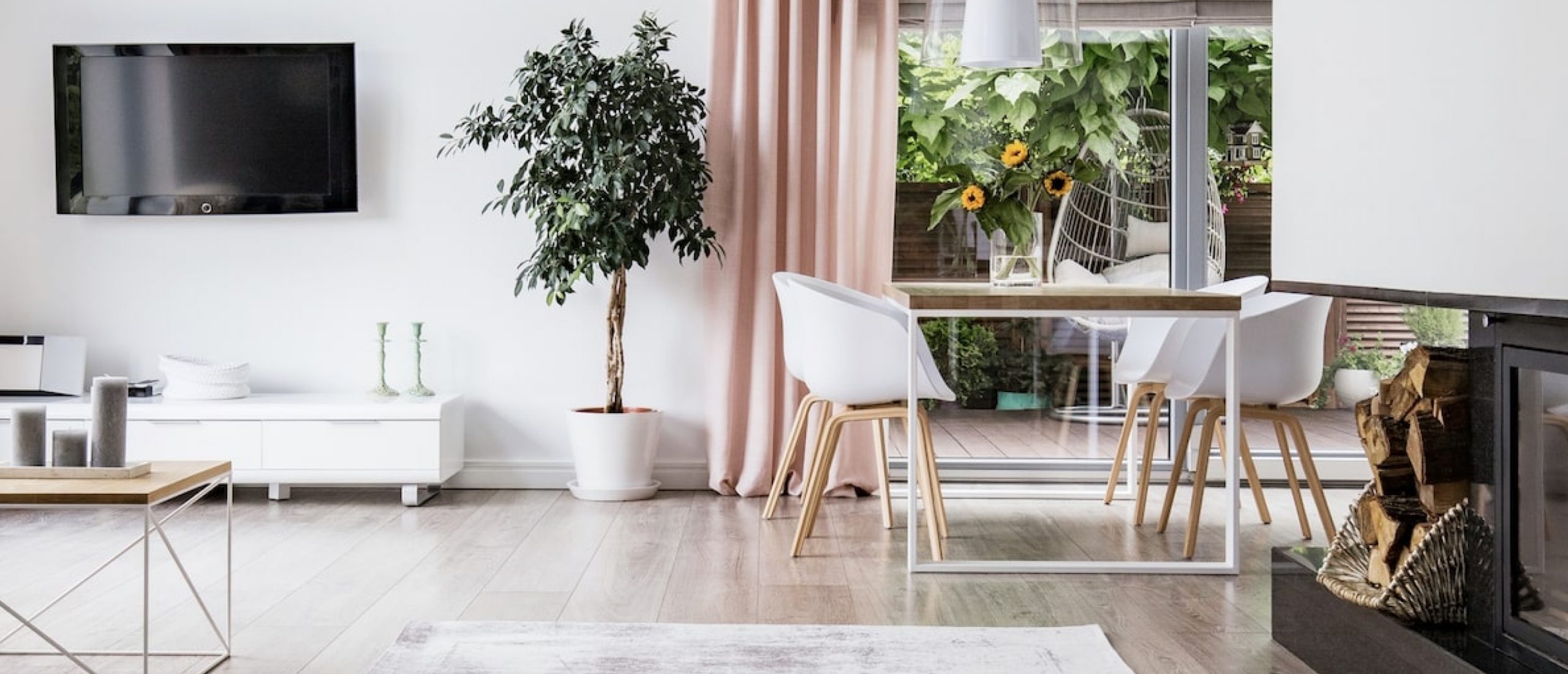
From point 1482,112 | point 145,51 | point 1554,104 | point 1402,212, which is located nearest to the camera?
point 1554,104

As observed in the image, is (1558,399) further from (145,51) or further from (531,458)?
(145,51)

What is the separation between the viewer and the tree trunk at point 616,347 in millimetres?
4750

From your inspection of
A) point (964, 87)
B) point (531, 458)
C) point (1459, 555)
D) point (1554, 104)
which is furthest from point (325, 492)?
point (1554, 104)

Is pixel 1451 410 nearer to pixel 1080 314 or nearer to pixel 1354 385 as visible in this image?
pixel 1080 314

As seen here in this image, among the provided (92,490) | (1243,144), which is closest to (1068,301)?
(1243,144)

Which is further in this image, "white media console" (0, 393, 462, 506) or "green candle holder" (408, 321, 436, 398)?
"green candle holder" (408, 321, 436, 398)

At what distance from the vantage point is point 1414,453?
8.41 feet

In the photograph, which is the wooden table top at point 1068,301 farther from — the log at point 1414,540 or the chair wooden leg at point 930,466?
the log at point 1414,540

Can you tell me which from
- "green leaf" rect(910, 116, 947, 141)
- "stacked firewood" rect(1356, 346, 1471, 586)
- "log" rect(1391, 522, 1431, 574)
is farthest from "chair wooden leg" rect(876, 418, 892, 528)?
"log" rect(1391, 522, 1431, 574)

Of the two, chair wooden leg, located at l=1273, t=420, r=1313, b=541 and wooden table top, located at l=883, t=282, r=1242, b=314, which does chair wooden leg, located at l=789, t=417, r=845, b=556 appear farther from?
chair wooden leg, located at l=1273, t=420, r=1313, b=541

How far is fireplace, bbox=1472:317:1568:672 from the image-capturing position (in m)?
2.07

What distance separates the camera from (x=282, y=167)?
15.9 feet

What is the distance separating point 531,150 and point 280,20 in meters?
0.99

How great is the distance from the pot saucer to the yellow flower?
1.51 metres
